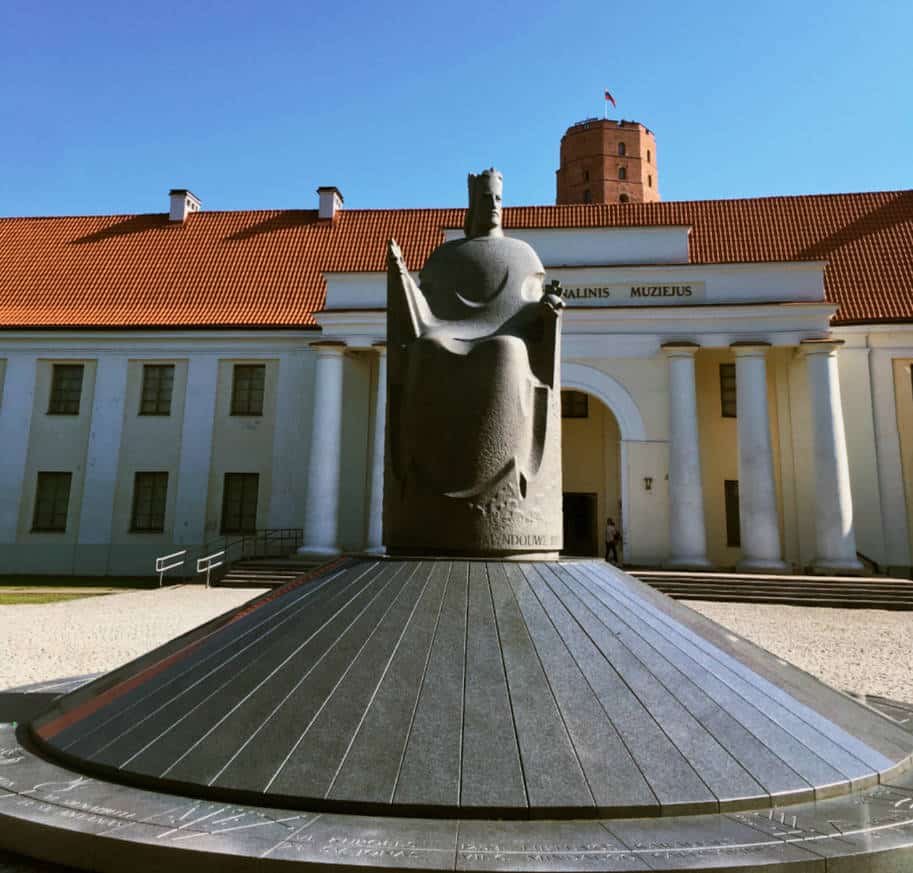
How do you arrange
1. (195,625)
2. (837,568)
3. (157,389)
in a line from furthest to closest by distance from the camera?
(157,389)
(837,568)
(195,625)

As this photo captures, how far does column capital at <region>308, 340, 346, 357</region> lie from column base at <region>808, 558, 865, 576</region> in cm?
1439

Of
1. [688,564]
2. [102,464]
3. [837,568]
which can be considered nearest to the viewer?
[837,568]

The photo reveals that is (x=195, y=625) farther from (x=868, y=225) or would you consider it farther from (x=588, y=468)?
(x=868, y=225)

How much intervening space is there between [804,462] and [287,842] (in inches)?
836

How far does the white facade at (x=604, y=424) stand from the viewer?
65.1 ft

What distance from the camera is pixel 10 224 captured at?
3064cm

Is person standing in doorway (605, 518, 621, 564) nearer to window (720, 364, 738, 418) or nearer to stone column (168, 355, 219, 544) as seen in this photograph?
window (720, 364, 738, 418)

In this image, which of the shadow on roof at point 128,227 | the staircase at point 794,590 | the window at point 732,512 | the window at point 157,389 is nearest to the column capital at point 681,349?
the window at point 732,512

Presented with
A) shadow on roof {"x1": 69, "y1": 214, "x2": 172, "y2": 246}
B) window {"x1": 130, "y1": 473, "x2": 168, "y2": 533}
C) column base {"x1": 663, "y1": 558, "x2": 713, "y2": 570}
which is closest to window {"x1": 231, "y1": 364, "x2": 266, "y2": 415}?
window {"x1": 130, "y1": 473, "x2": 168, "y2": 533}

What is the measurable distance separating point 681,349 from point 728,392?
10.1 ft

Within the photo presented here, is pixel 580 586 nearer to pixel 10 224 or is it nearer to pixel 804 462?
pixel 804 462

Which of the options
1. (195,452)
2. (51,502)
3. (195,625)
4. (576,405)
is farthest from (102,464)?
(576,405)

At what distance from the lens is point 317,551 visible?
67.8 ft

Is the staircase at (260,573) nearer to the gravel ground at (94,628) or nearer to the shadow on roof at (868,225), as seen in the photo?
Result: the gravel ground at (94,628)
